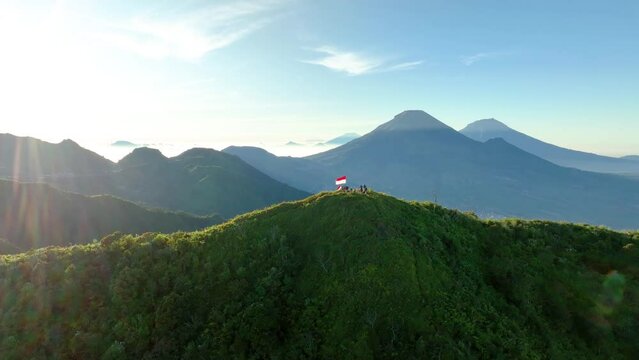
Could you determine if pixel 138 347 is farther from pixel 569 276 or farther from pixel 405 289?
pixel 569 276

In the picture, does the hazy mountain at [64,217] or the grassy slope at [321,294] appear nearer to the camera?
the grassy slope at [321,294]

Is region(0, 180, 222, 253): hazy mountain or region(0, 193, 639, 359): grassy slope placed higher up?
region(0, 193, 639, 359): grassy slope

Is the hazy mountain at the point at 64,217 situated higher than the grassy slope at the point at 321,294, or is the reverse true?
the grassy slope at the point at 321,294

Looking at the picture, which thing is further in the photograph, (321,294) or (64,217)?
(64,217)

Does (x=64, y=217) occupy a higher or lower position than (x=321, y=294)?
lower

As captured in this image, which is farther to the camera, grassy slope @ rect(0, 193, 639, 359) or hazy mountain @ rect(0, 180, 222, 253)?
hazy mountain @ rect(0, 180, 222, 253)
